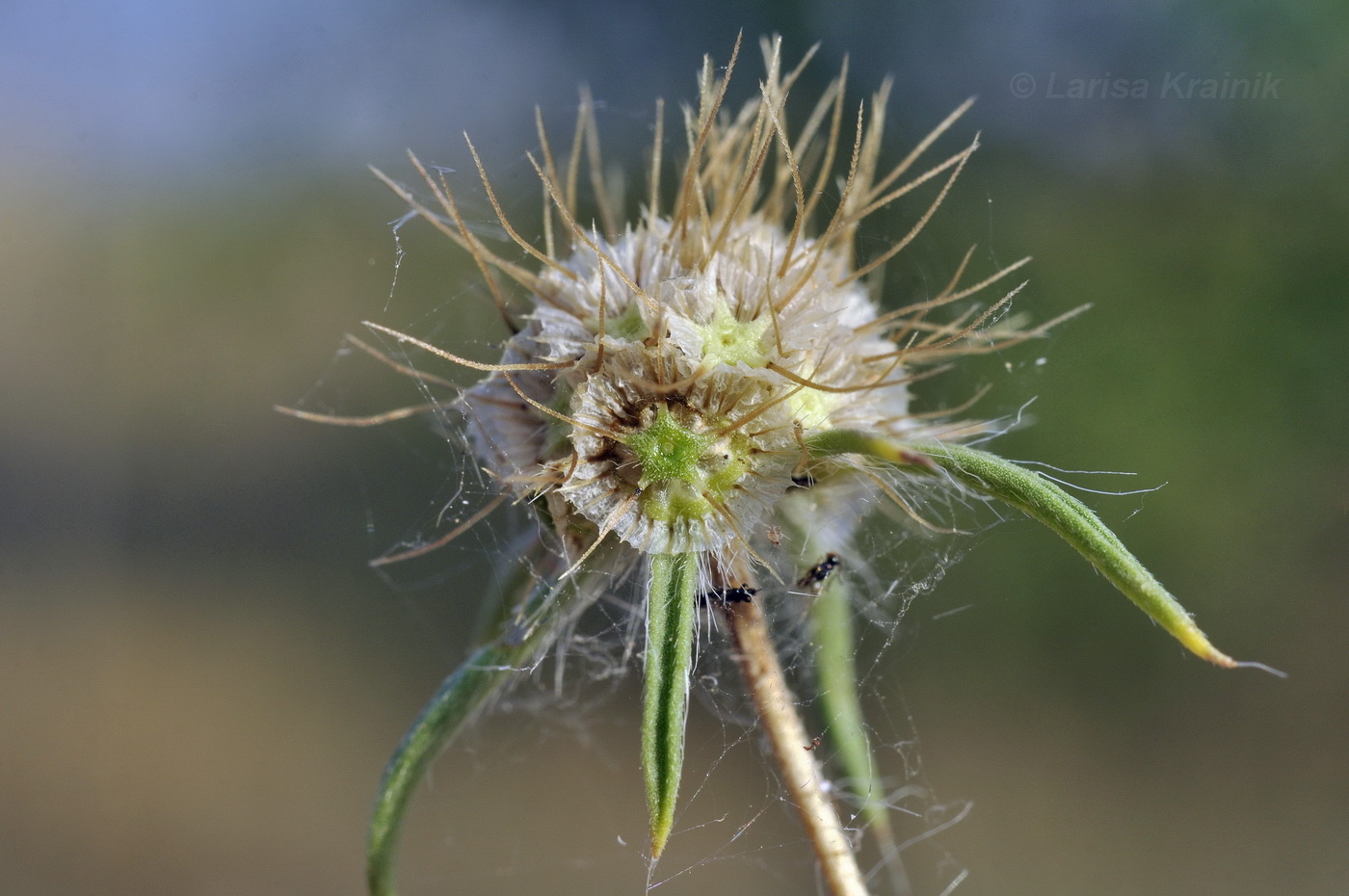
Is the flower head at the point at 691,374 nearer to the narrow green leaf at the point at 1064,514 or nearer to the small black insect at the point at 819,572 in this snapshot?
the small black insect at the point at 819,572

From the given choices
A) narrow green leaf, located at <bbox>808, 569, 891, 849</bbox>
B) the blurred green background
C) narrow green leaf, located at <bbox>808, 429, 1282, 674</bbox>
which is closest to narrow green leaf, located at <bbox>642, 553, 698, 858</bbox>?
narrow green leaf, located at <bbox>808, 429, 1282, 674</bbox>

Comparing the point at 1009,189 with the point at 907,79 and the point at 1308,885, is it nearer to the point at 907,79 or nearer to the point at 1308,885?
the point at 907,79

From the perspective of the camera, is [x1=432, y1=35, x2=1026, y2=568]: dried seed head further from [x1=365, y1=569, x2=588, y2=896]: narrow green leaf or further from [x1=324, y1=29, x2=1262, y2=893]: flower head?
[x1=365, y1=569, x2=588, y2=896]: narrow green leaf

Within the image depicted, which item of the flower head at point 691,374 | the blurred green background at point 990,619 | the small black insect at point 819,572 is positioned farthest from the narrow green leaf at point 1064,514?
the blurred green background at point 990,619

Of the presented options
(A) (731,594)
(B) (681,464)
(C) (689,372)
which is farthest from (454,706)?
(C) (689,372)

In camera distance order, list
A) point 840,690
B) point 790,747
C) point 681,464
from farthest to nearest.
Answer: point 840,690 → point 790,747 → point 681,464

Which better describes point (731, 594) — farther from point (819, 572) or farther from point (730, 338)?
point (730, 338)

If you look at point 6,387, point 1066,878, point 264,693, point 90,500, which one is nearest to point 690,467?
point 1066,878
